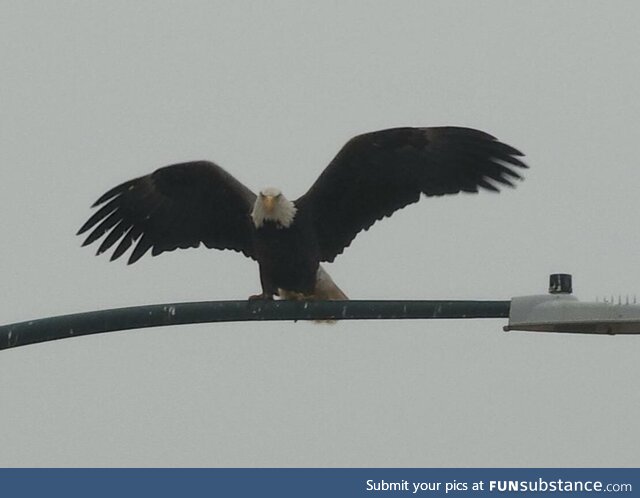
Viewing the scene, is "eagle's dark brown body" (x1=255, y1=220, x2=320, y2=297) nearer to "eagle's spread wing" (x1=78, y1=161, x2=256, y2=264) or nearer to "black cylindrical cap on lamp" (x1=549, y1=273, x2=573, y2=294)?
"eagle's spread wing" (x1=78, y1=161, x2=256, y2=264)

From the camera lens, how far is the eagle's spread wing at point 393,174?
7.30m

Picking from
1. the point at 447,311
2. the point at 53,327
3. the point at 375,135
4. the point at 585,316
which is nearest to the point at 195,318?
the point at 53,327

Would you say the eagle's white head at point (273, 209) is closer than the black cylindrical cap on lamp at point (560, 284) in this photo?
No

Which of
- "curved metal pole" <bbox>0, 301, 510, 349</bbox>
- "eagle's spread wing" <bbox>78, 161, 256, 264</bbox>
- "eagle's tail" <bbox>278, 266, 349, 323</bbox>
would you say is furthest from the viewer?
"eagle's spread wing" <bbox>78, 161, 256, 264</bbox>

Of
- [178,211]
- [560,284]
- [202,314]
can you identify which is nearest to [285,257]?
[178,211]

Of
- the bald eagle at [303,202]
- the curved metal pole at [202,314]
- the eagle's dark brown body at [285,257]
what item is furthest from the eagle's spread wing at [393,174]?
the curved metal pole at [202,314]

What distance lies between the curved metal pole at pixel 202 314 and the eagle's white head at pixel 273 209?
218 centimetres

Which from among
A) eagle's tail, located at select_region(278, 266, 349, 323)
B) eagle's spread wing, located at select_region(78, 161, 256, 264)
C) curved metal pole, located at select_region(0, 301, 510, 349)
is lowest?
curved metal pole, located at select_region(0, 301, 510, 349)

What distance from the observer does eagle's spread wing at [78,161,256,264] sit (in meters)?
7.95

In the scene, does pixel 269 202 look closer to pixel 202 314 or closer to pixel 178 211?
pixel 178 211

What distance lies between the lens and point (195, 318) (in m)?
5.03

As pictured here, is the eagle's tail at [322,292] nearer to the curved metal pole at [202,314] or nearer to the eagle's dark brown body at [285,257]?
the eagle's dark brown body at [285,257]

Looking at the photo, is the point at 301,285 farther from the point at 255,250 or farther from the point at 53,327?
the point at 53,327

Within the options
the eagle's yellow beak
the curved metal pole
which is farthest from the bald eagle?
the curved metal pole
